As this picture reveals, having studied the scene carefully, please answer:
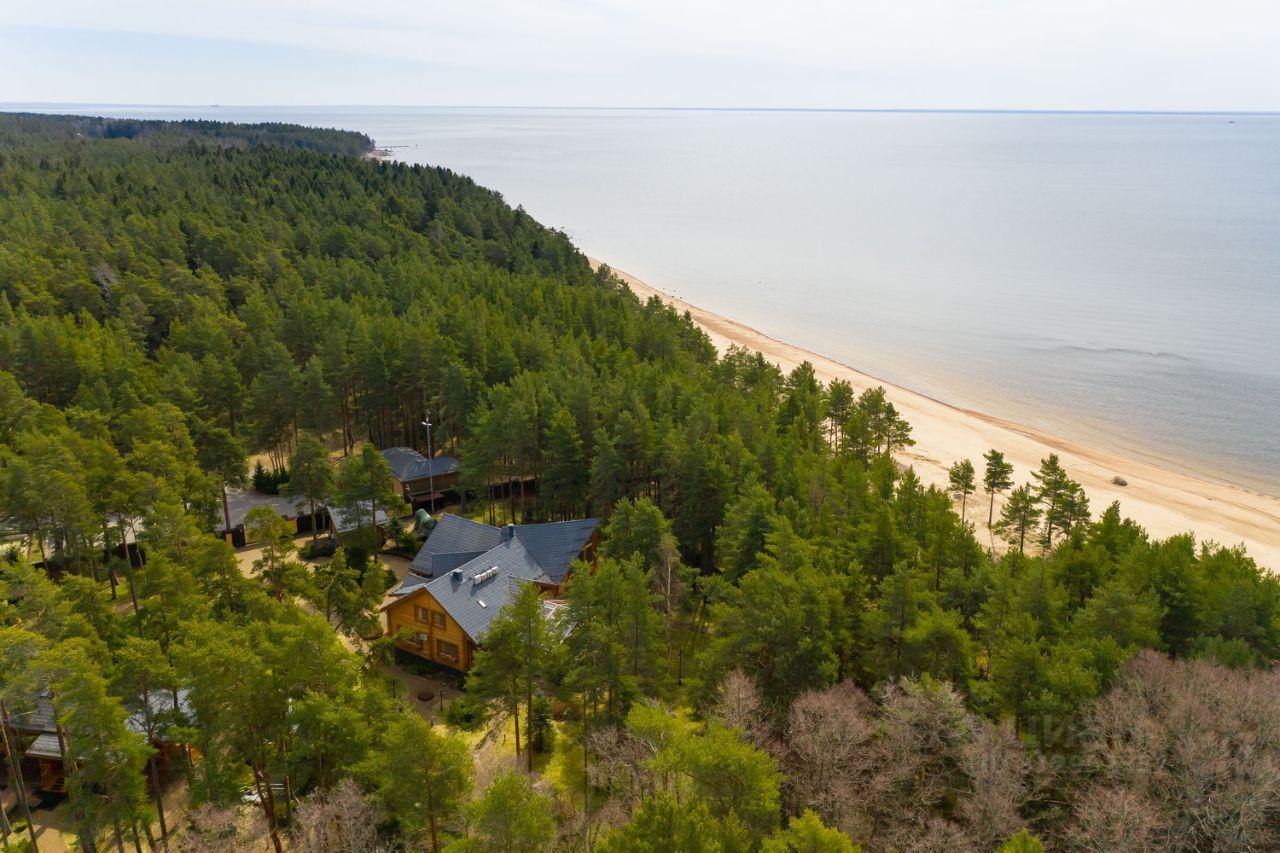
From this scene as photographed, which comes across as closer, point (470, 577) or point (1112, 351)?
point (470, 577)

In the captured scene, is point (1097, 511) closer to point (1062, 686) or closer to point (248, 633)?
point (1062, 686)

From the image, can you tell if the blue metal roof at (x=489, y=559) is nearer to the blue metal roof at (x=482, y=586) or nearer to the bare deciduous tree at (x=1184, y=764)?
the blue metal roof at (x=482, y=586)

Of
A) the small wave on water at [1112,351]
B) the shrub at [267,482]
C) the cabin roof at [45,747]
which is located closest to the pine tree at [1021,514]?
the cabin roof at [45,747]

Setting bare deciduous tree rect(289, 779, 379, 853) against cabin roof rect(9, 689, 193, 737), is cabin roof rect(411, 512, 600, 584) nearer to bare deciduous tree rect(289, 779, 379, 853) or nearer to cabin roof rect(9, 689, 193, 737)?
cabin roof rect(9, 689, 193, 737)

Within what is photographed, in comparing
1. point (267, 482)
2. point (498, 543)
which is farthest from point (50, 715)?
point (267, 482)

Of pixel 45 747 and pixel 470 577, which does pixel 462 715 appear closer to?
pixel 470 577

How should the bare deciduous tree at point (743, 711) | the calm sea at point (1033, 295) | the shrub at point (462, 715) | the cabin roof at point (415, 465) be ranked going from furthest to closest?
1. the calm sea at point (1033, 295)
2. the cabin roof at point (415, 465)
3. the shrub at point (462, 715)
4. the bare deciduous tree at point (743, 711)

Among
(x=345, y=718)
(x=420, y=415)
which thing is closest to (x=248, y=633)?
(x=345, y=718)
